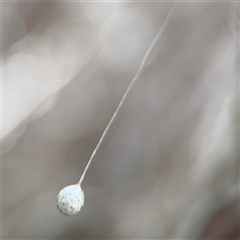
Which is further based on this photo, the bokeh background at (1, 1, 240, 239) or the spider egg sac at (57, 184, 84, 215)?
the bokeh background at (1, 1, 240, 239)

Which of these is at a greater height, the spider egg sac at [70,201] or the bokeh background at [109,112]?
the spider egg sac at [70,201]

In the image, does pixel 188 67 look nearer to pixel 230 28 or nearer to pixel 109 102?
Answer: pixel 230 28

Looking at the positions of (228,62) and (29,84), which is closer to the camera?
(228,62)

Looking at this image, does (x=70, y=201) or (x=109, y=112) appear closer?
(x=70, y=201)

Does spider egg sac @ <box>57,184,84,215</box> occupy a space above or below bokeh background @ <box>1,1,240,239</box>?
above

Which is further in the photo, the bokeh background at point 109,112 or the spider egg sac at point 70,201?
the bokeh background at point 109,112

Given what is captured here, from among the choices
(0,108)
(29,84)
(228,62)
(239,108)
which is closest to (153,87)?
(228,62)

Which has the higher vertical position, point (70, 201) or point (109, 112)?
point (70, 201)

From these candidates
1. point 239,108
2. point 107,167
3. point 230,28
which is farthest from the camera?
point 107,167
